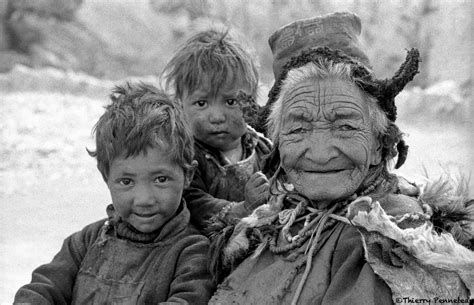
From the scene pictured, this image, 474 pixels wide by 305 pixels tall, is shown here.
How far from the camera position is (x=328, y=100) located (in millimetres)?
2264

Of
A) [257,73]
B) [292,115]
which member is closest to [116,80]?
[257,73]

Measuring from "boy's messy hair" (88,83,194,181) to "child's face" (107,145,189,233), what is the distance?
0.11 feet

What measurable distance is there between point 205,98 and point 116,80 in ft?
14.4

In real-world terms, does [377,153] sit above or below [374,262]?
above

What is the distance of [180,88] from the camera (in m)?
3.42

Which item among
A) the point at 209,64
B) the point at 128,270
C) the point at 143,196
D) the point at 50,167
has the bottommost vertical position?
the point at 128,270

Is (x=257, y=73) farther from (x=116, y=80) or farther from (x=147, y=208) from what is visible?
(x=116, y=80)

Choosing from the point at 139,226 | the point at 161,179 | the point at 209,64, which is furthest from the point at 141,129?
the point at 209,64

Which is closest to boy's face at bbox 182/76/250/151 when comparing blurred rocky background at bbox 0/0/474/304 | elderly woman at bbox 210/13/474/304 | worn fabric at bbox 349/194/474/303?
elderly woman at bbox 210/13/474/304

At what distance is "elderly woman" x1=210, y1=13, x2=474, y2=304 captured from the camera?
2.01 m

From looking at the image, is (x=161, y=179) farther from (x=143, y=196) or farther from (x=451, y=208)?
(x=451, y=208)

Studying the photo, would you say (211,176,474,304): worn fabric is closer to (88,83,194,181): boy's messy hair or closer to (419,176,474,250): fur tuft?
(419,176,474,250): fur tuft

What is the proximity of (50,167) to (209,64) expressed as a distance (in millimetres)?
3649

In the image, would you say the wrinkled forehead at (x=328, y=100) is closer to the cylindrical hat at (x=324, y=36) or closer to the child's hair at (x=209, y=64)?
the cylindrical hat at (x=324, y=36)
